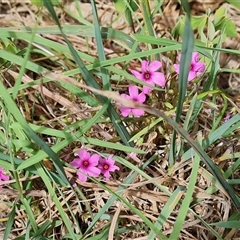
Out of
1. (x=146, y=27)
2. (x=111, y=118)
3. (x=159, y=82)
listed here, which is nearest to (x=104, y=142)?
(x=111, y=118)

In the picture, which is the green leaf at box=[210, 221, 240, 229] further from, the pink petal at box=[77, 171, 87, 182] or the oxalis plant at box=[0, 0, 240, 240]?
the pink petal at box=[77, 171, 87, 182]

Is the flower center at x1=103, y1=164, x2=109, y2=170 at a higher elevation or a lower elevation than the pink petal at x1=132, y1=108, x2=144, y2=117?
→ lower

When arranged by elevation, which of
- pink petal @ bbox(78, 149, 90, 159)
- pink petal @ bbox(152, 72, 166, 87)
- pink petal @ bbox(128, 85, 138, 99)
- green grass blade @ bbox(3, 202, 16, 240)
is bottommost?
green grass blade @ bbox(3, 202, 16, 240)

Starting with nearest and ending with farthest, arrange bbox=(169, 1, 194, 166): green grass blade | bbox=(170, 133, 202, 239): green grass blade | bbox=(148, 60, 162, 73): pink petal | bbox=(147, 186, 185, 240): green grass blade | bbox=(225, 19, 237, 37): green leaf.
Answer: bbox=(169, 1, 194, 166): green grass blade
bbox=(170, 133, 202, 239): green grass blade
bbox=(147, 186, 185, 240): green grass blade
bbox=(148, 60, 162, 73): pink petal
bbox=(225, 19, 237, 37): green leaf

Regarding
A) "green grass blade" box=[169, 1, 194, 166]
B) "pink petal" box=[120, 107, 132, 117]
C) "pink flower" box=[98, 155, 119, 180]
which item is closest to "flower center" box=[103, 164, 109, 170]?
"pink flower" box=[98, 155, 119, 180]

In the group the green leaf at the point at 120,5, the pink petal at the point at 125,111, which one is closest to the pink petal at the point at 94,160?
the pink petal at the point at 125,111

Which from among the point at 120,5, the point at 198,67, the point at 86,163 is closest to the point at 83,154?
the point at 86,163

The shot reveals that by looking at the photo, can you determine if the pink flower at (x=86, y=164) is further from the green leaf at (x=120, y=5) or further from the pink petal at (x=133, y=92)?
the green leaf at (x=120, y=5)

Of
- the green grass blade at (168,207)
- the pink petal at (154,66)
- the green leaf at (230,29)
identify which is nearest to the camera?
the green grass blade at (168,207)

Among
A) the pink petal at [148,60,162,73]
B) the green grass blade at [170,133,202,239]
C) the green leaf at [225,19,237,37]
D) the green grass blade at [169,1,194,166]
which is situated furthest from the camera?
the green leaf at [225,19,237,37]
